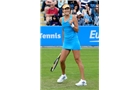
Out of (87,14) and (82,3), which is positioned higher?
(82,3)

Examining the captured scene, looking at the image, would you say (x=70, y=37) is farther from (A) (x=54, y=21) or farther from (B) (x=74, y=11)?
(B) (x=74, y=11)

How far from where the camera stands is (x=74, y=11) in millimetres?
22547

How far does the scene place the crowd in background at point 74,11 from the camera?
2241cm

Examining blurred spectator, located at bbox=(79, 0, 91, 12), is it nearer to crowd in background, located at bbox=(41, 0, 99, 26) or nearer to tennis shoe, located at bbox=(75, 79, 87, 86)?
crowd in background, located at bbox=(41, 0, 99, 26)

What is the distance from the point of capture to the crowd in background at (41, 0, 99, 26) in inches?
882

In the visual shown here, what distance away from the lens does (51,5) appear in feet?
74.3

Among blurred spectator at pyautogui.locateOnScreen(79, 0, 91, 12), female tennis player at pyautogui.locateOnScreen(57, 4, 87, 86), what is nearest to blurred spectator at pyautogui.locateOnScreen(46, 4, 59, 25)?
blurred spectator at pyautogui.locateOnScreen(79, 0, 91, 12)

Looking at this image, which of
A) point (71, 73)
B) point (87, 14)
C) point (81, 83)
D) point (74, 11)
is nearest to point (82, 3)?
point (87, 14)

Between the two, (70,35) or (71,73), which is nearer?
(70,35)

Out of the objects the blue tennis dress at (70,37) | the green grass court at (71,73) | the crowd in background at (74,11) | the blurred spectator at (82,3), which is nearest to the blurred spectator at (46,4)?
the crowd in background at (74,11)

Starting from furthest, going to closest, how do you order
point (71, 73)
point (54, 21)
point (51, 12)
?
point (51, 12), point (54, 21), point (71, 73)

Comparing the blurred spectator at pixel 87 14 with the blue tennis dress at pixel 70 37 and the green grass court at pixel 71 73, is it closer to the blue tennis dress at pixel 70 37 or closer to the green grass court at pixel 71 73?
the green grass court at pixel 71 73
